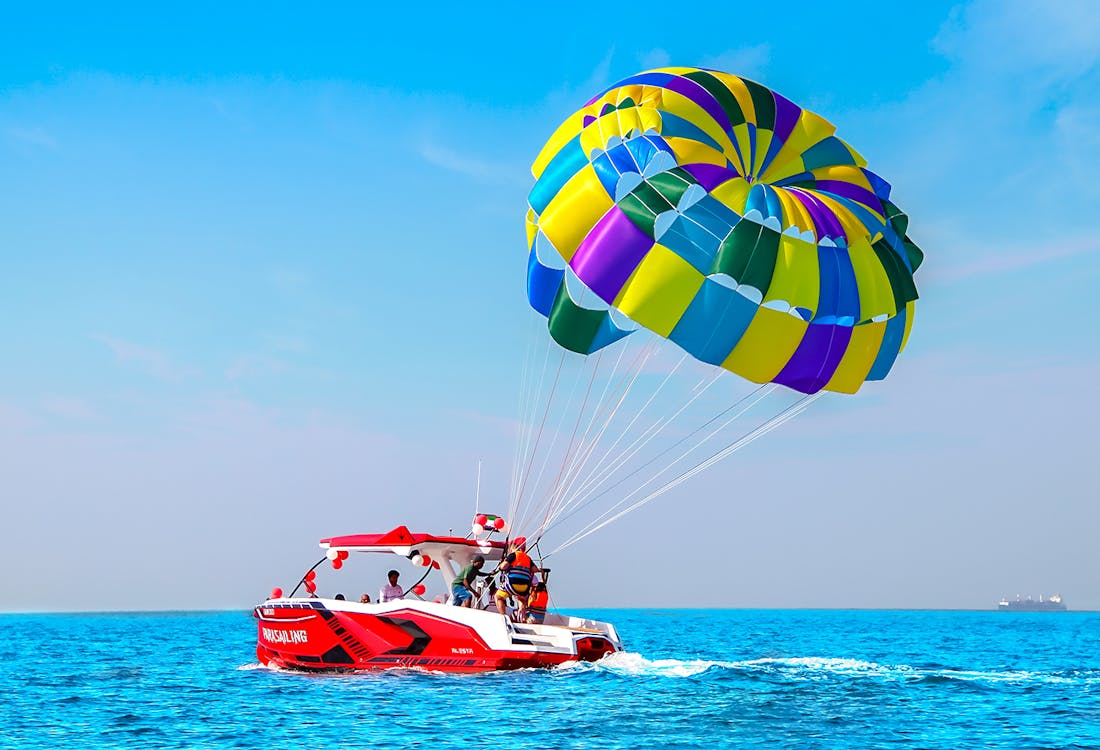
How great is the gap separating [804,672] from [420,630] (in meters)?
7.27

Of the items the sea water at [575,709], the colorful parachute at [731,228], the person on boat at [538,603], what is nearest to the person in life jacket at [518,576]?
the person on boat at [538,603]

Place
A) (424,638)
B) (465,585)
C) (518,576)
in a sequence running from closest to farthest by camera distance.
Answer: (424,638), (518,576), (465,585)

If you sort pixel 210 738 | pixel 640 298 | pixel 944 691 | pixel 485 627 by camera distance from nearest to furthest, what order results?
pixel 210 738, pixel 640 298, pixel 485 627, pixel 944 691

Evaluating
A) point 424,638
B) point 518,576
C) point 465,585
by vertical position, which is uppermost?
point 518,576

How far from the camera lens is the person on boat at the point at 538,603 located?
17.6 meters

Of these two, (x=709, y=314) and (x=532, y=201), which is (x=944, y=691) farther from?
(x=532, y=201)

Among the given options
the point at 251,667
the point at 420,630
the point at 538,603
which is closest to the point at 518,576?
the point at 538,603

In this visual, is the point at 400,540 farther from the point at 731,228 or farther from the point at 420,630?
the point at 731,228

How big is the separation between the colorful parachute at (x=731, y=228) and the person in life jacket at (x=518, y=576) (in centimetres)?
507

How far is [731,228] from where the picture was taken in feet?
44.1

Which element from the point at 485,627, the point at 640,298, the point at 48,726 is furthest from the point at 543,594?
the point at 48,726

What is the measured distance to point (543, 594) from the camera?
17.8 meters

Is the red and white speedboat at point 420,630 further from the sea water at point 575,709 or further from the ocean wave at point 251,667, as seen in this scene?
the ocean wave at point 251,667

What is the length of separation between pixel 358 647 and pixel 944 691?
940 centimetres
